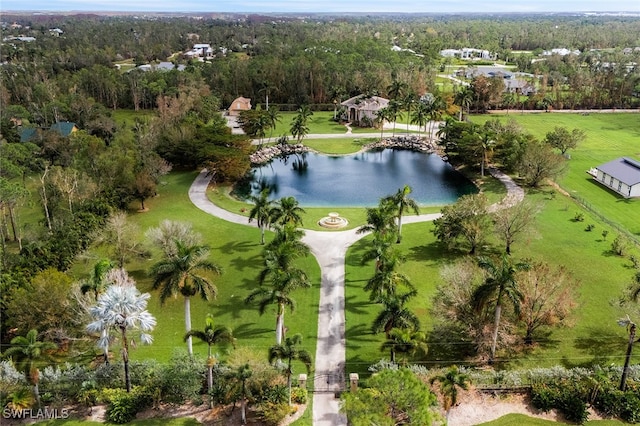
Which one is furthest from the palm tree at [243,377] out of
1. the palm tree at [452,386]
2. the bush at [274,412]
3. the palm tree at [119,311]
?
the palm tree at [452,386]

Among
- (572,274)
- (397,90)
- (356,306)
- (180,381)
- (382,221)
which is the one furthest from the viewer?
(397,90)

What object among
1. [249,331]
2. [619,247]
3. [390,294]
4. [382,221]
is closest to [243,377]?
[249,331]

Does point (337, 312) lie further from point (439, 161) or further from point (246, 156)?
point (439, 161)

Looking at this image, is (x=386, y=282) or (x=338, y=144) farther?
(x=338, y=144)

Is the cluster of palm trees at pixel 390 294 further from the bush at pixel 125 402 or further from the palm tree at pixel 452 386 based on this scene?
the bush at pixel 125 402

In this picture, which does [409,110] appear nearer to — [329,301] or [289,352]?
[329,301]

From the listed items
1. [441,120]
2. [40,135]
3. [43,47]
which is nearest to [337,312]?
[40,135]

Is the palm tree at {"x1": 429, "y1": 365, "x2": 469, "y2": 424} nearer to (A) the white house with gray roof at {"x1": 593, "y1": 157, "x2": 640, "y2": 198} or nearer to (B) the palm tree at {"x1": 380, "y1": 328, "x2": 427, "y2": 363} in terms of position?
(B) the palm tree at {"x1": 380, "y1": 328, "x2": 427, "y2": 363}
